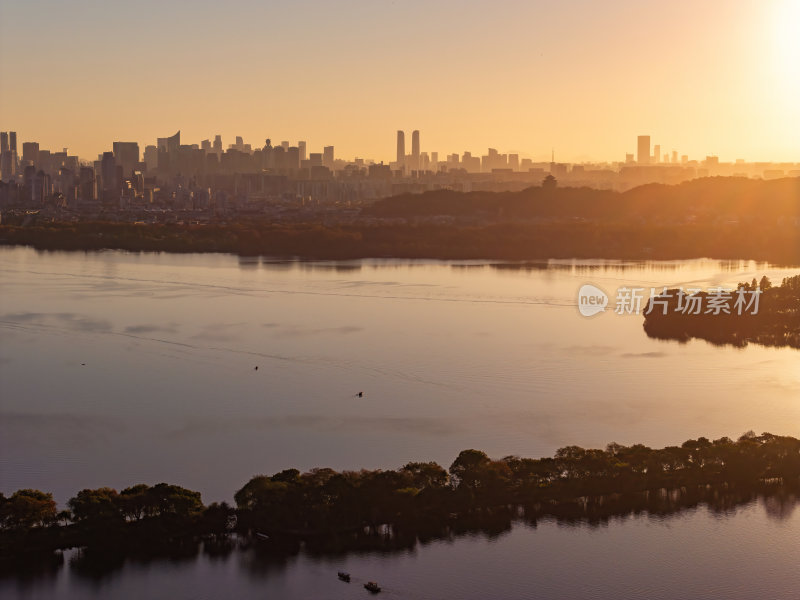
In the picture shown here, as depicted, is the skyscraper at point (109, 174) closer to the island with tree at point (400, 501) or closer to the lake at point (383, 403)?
the lake at point (383, 403)

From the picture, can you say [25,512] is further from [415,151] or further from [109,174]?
[415,151]

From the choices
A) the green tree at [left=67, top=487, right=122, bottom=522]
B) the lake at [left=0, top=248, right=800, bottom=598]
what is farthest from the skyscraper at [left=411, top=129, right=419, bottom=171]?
the green tree at [left=67, top=487, right=122, bottom=522]

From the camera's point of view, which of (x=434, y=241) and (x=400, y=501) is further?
(x=434, y=241)

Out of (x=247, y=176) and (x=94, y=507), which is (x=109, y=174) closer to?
(x=247, y=176)

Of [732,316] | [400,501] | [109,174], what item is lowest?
[400,501]

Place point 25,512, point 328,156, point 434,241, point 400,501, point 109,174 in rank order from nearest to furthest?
point 25,512 → point 400,501 → point 434,241 → point 109,174 → point 328,156

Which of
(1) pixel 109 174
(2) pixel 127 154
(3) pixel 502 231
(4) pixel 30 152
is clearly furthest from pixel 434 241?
(4) pixel 30 152

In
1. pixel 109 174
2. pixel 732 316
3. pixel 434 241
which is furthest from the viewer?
pixel 109 174

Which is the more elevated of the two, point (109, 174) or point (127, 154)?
point (127, 154)
